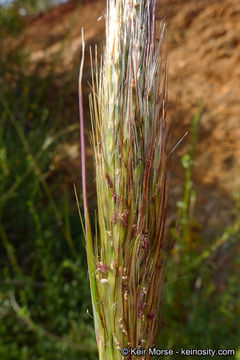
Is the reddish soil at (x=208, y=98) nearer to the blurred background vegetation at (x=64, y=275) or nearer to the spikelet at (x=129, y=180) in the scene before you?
the blurred background vegetation at (x=64, y=275)

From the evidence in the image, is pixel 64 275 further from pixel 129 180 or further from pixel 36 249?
pixel 129 180

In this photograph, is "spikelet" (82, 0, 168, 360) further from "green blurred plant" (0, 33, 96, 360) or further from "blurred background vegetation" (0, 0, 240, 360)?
"green blurred plant" (0, 33, 96, 360)

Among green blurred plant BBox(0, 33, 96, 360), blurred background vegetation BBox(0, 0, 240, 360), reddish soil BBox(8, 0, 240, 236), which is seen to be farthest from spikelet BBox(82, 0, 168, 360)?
reddish soil BBox(8, 0, 240, 236)

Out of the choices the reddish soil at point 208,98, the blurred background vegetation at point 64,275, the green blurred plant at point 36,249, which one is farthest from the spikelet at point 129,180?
the reddish soil at point 208,98

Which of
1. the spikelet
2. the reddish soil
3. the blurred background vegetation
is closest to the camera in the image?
the spikelet

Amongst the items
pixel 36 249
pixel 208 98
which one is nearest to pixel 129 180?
pixel 36 249

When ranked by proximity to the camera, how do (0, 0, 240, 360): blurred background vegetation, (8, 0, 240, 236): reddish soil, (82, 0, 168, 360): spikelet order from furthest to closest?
(8, 0, 240, 236): reddish soil → (0, 0, 240, 360): blurred background vegetation → (82, 0, 168, 360): spikelet

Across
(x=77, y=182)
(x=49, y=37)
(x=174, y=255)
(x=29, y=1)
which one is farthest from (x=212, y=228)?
(x=29, y=1)
